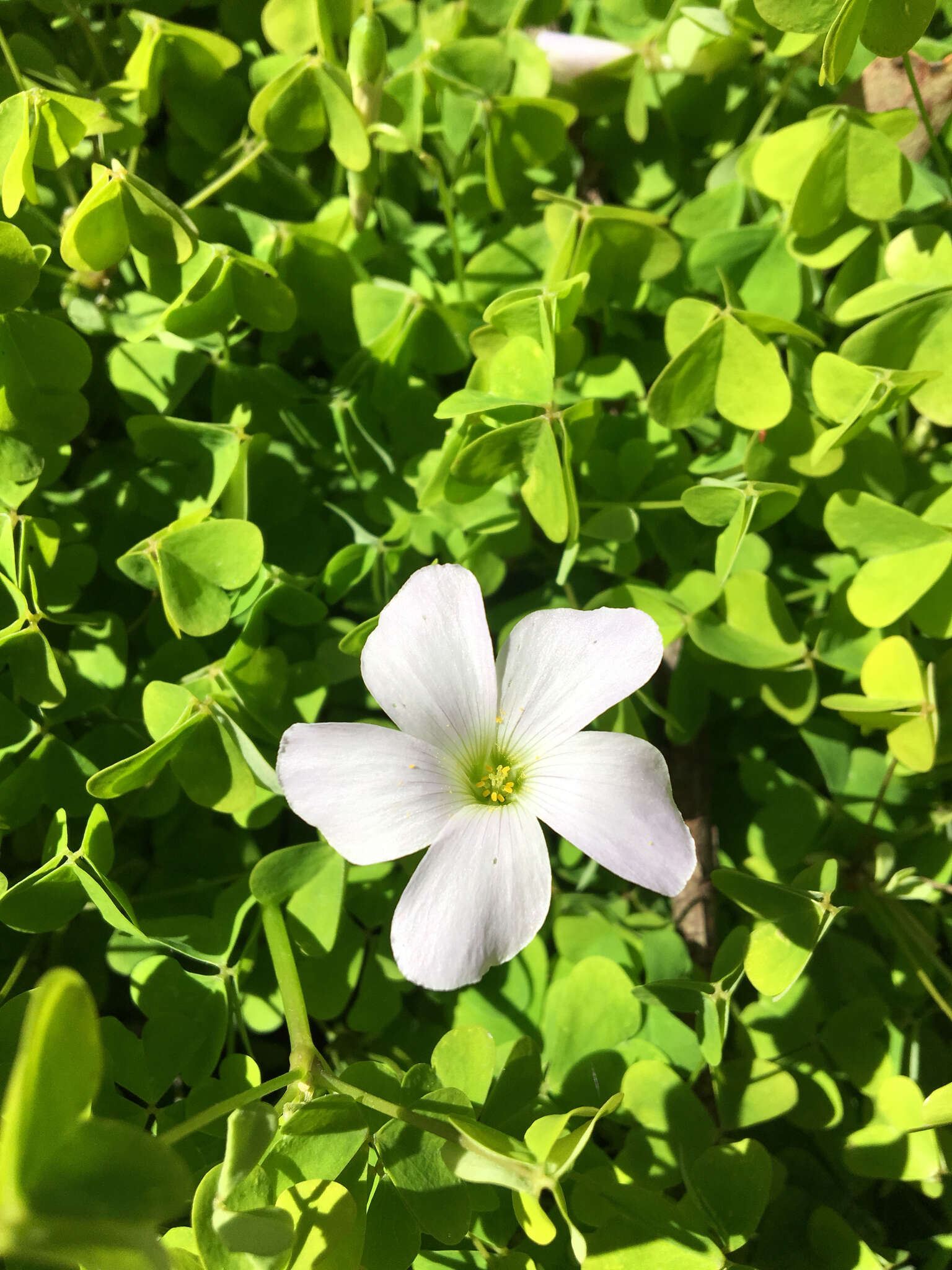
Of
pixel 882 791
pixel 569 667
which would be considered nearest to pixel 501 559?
pixel 569 667

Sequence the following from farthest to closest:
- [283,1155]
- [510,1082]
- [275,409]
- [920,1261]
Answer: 1. [275,409]
2. [920,1261]
3. [510,1082]
4. [283,1155]

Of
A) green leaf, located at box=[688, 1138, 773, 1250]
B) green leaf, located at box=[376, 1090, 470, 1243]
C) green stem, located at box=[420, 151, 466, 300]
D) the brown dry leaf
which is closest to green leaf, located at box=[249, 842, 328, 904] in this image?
green leaf, located at box=[376, 1090, 470, 1243]

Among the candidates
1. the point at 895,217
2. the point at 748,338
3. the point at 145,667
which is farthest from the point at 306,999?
the point at 895,217

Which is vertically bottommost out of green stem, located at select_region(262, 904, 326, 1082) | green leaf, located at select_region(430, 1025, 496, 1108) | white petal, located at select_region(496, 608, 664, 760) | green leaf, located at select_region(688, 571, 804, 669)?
green leaf, located at select_region(430, 1025, 496, 1108)

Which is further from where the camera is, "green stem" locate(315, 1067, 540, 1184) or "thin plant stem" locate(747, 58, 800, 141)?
"thin plant stem" locate(747, 58, 800, 141)

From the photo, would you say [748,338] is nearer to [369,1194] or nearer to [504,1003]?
[504,1003]

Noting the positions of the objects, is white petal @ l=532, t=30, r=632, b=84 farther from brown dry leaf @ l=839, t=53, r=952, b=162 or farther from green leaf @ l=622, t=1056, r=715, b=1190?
green leaf @ l=622, t=1056, r=715, b=1190
